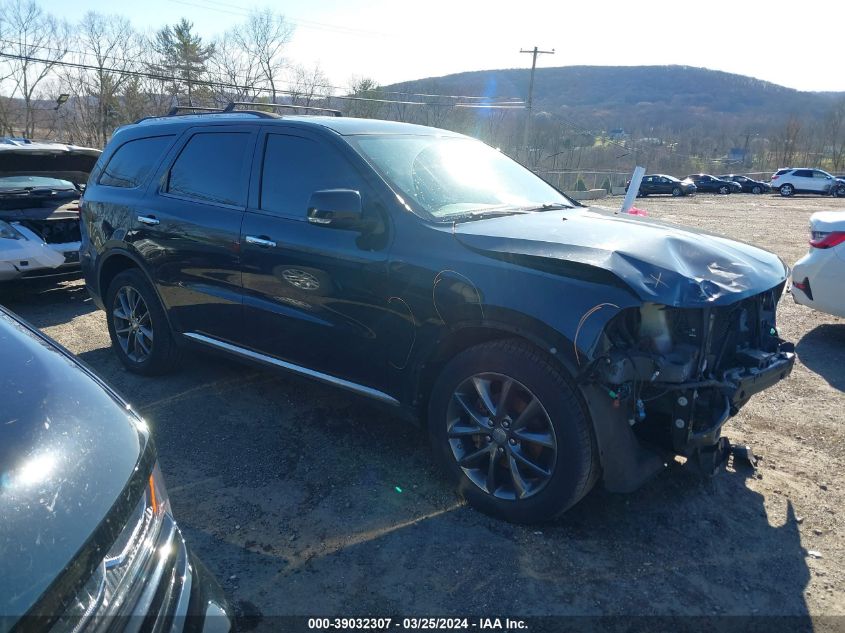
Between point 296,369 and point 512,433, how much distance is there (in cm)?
153

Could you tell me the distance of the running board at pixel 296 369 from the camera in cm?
351

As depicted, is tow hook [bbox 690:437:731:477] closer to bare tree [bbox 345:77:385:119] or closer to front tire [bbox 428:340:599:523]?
front tire [bbox 428:340:599:523]

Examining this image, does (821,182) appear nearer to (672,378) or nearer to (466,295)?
(672,378)

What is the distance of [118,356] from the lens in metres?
5.28

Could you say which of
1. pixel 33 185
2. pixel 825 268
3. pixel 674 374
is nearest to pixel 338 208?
pixel 674 374

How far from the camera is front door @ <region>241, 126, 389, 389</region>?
134 inches

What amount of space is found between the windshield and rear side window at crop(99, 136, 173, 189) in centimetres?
330

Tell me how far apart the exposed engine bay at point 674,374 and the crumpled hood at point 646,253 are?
0.09 meters

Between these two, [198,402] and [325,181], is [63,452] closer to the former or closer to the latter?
[325,181]

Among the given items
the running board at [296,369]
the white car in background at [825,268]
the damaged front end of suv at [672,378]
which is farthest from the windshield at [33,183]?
the white car in background at [825,268]

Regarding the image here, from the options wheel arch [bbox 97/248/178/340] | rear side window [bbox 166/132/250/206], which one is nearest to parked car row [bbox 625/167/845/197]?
wheel arch [bbox 97/248/178/340]

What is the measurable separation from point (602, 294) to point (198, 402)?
10.4 ft

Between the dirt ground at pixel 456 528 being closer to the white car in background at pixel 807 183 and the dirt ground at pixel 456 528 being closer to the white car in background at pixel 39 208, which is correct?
the white car in background at pixel 39 208

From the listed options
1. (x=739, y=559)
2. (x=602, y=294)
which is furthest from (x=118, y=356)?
(x=739, y=559)
